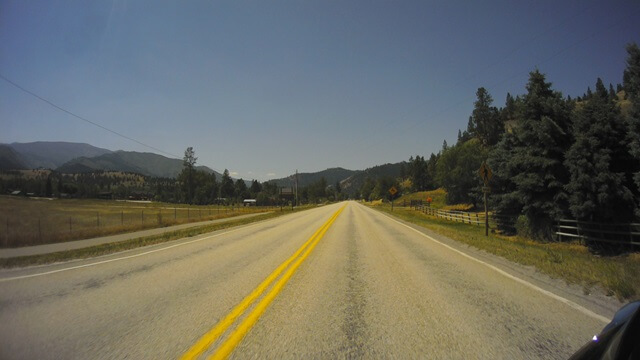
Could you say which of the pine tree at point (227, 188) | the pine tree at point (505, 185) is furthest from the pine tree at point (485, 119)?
the pine tree at point (227, 188)

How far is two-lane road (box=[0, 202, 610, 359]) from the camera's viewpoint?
3.95 m

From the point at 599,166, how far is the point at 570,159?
6.73 ft

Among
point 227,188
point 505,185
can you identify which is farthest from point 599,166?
point 227,188

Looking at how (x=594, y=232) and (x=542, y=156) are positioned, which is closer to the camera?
(x=594, y=232)

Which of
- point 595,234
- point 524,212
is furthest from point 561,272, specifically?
point 524,212

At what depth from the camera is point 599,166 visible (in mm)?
21188

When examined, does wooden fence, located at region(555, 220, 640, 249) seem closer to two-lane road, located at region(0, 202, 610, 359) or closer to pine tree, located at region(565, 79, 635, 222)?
pine tree, located at region(565, 79, 635, 222)

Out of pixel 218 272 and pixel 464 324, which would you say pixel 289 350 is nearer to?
pixel 464 324

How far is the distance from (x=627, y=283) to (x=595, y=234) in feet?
60.9

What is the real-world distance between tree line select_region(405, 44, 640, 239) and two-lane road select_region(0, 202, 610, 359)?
1692 cm

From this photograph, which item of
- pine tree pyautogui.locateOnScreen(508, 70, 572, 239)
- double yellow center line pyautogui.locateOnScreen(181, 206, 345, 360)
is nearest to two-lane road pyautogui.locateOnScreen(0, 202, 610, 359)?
Answer: double yellow center line pyautogui.locateOnScreen(181, 206, 345, 360)

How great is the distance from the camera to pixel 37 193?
12725 cm

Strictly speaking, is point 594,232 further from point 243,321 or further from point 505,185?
point 243,321

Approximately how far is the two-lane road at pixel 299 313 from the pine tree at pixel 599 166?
16.7 meters
